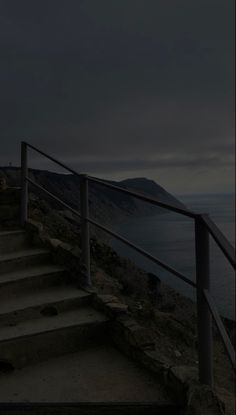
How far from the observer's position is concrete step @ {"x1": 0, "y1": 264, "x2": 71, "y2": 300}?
326cm

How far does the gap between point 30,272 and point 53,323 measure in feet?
2.30

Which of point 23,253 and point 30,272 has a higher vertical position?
point 23,253

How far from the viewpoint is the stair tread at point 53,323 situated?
2744 mm

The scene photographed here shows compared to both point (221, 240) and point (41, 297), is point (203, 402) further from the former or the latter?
point (41, 297)

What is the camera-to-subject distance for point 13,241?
12.9 ft

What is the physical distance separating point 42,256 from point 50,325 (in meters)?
0.95

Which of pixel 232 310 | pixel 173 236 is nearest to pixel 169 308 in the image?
pixel 232 310

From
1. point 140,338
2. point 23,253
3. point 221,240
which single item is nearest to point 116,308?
point 140,338

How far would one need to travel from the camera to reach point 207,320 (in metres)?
2.11

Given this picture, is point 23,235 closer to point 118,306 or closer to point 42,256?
point 42,256

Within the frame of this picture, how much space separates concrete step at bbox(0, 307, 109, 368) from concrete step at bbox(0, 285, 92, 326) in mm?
59

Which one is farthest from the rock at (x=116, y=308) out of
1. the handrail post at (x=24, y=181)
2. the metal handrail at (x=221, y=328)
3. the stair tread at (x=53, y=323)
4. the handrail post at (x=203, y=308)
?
the handrail post at (x=24, y=181)

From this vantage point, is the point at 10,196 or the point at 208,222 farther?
the point at 10,196

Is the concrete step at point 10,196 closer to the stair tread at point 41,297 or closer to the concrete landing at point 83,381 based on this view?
the stair tread at point 41,297
